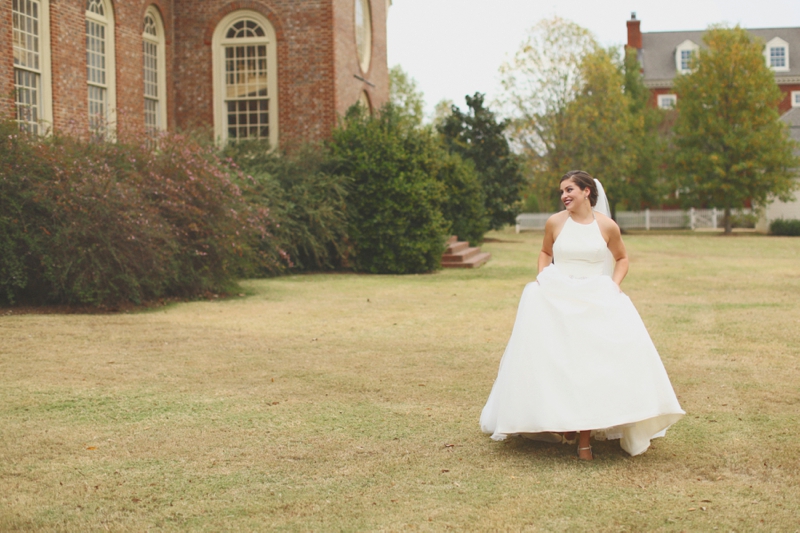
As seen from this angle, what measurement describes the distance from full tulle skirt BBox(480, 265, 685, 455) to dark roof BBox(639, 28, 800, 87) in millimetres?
53026

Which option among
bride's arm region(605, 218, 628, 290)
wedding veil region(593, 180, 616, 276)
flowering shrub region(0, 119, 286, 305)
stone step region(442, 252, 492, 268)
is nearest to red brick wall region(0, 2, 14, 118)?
flowering shrub region(0, 119, 286, 305)

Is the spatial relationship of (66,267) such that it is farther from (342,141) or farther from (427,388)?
(342,141)

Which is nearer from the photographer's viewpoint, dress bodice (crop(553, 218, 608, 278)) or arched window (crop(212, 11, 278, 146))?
dress bodice (crop(553, 218, 608, 278))

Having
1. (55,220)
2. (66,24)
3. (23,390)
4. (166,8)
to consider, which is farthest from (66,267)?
(166,8)

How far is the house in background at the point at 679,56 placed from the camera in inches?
2131

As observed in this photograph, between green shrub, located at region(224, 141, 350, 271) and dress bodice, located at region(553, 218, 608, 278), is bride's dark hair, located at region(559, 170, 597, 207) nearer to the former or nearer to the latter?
dress bodice, located at region(553, 218, 608, 278)

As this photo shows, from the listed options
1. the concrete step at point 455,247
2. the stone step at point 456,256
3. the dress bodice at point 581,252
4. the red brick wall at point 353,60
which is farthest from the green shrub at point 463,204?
the dress bodice at point 581,252

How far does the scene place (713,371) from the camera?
7277mm

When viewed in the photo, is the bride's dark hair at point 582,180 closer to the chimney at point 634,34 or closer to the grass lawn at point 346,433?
the grass lawn at point 346,433

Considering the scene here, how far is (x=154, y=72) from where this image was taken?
767 inches

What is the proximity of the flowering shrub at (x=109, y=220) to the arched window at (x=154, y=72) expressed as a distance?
7159 millimetres

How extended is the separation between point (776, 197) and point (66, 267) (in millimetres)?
37175

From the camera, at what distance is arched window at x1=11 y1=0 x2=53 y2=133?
574 inches

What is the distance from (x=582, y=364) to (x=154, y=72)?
56.5ft
